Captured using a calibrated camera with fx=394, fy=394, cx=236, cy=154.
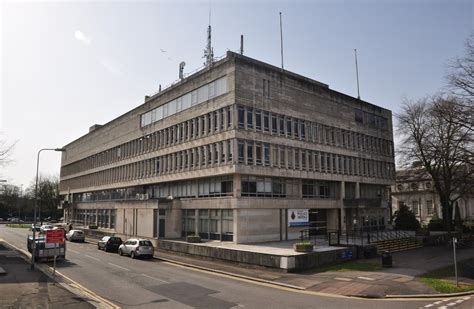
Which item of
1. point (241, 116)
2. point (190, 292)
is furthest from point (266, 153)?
point (190, 292)

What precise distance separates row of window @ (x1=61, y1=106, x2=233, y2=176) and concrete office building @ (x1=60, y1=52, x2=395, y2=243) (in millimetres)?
139

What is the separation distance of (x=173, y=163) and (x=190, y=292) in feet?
92.1

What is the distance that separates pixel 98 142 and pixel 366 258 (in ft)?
176

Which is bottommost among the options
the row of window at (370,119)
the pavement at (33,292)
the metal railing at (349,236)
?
the pavement at (33,292)

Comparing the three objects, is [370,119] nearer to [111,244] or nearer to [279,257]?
[279,257]

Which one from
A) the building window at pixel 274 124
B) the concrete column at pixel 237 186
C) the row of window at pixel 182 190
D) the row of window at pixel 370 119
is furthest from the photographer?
the row of window at pixel 370 119

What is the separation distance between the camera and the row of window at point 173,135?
38656 mm

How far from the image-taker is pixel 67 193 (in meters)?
89.2

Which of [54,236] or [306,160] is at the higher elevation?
[306,160]

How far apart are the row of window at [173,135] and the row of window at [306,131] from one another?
2.13 metres

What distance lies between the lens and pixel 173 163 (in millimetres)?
45844

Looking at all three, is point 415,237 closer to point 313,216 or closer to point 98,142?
point 313,216

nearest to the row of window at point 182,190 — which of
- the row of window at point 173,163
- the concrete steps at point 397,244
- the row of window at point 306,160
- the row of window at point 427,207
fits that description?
the row of window at point 173,163

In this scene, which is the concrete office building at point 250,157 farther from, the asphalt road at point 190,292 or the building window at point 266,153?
the asphalt road at point 190,292
